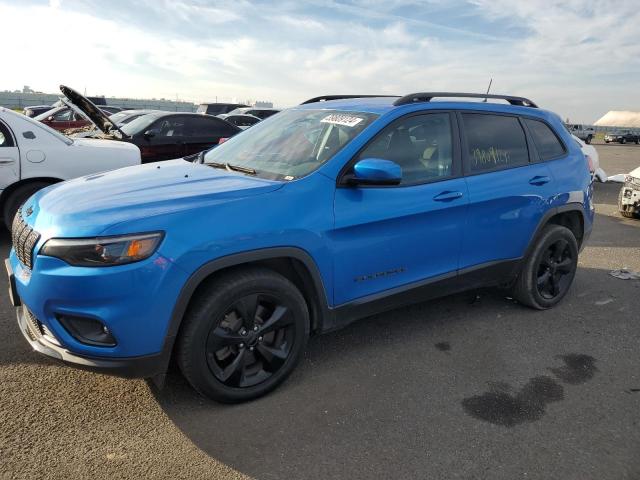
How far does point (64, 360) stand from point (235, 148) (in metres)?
1.95

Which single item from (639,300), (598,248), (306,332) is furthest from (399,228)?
(598,248)

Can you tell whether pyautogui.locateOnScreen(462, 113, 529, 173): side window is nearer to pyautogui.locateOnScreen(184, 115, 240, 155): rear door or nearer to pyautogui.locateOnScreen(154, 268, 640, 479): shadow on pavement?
pyautogui.locateOnScreen(154, 268, 640, 479): shadow on pavement

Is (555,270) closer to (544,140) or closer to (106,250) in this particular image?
(544,140)

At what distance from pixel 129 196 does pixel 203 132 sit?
7720 millimetres

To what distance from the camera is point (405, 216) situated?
10.6 ft

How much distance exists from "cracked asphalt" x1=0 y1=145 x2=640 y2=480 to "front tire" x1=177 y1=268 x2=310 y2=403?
16 cm

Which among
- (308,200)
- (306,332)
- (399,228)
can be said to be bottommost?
(306,332)

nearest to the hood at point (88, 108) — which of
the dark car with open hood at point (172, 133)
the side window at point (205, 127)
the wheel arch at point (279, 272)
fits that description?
the dark car with open hood at point (172, 133)

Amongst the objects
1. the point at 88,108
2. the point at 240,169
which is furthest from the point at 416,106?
the point at 88,108

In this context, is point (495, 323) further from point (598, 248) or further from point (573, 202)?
point (598, 248)

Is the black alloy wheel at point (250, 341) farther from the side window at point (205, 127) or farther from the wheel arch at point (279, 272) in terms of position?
the side window at point (205, 127)

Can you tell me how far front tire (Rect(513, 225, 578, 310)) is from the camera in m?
4.22

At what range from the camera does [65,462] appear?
2.37 meters

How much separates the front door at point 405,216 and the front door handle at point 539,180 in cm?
82
